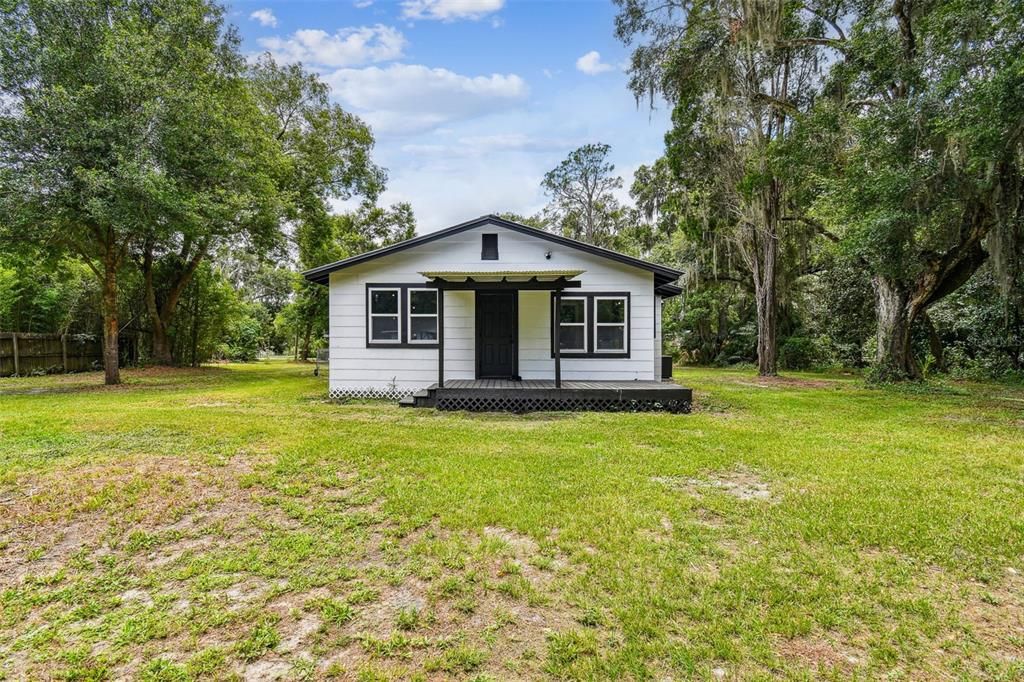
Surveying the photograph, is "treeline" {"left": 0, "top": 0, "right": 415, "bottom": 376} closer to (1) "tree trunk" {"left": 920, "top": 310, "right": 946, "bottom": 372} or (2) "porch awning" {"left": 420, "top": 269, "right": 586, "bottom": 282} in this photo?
(2) "porch awning" {"left": 420, "top": 269, "right": 586, "bottom": 282}

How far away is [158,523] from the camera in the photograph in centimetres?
345

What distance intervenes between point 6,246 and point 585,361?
43.2ft

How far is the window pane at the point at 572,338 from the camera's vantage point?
10.1 metres

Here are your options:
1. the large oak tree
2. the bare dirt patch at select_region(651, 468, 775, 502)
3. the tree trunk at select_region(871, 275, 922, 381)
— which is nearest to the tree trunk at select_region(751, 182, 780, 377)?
the tree trunk at select_region(871, 275, 922, 381)

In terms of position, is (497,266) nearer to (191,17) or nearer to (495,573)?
(495,573)

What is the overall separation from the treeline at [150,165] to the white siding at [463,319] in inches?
184

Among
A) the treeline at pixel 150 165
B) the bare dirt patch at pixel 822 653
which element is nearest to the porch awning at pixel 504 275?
the treeline at pixel 150 165

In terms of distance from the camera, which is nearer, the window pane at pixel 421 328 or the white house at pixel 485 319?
the white house at pixel 485 319

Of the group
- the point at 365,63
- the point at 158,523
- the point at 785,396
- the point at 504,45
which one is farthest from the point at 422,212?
→ the point at 158,523

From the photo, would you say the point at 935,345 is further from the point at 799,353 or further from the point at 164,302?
the point at 164,302

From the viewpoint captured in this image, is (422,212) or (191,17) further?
(422,212)

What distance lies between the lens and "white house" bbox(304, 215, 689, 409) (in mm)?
10031

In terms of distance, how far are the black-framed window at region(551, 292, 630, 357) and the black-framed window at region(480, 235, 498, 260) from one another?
1.68 meters

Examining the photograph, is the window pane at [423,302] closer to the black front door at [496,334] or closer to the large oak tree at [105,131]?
the black front door at [496,334]
